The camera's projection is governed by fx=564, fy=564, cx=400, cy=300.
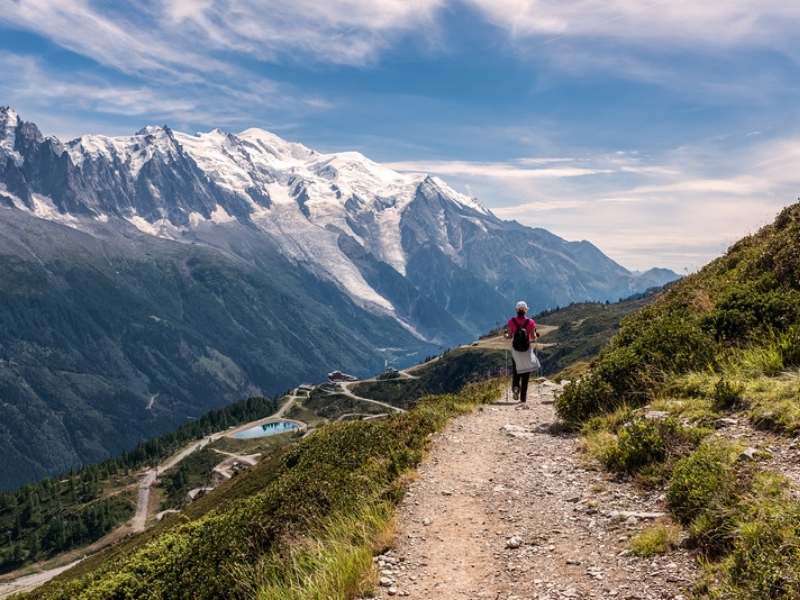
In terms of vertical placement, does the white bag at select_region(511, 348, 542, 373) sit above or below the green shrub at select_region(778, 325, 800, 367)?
below

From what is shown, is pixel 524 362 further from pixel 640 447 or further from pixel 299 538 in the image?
pixel 299 538

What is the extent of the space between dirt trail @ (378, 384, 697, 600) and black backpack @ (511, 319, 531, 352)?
9348 mm

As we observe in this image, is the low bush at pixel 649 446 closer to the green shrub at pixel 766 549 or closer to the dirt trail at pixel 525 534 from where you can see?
the dirt trail at pixel 525 534

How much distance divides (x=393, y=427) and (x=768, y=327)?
13.5 meters

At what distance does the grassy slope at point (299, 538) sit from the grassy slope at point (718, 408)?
5902 mm

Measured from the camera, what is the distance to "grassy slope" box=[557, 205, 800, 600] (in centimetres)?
824

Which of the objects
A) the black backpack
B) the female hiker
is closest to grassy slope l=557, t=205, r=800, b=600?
the female hiker

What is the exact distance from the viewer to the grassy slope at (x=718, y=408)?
27.0 ft

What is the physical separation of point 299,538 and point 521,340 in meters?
16.5

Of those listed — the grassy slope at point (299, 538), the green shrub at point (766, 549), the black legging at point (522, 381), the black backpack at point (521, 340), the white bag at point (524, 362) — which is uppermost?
the black backpack at point (521, 340)

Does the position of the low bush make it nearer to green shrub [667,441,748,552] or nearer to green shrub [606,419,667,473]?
green shrub [606,419,667,473]

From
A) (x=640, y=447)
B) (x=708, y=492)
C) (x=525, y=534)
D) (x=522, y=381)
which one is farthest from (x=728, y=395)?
(x=522, y=381)

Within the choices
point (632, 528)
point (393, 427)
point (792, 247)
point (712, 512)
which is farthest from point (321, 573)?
point (792, 247)

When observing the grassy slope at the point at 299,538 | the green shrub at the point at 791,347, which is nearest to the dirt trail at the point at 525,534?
the grassy slope at the point at 299,538
